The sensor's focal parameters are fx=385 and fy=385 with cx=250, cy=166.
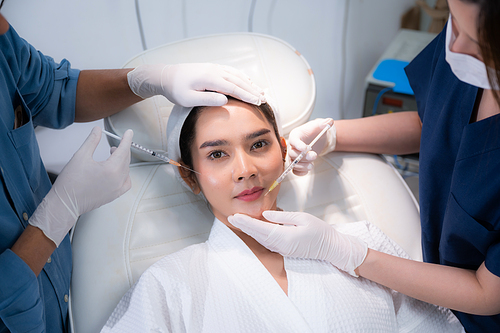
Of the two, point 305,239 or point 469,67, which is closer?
point 469,67

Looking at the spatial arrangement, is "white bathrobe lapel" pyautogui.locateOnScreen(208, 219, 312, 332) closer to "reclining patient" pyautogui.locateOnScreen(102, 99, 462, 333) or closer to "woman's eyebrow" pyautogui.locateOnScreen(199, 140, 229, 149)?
"reclining patient" pyautogui.locateOnScreen(102, 99, 462, 333)

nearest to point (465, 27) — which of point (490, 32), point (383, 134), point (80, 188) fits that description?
point (490, 32)

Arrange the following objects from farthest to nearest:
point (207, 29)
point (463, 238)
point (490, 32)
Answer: point (207, 29) < point (463, 238) < point (490, 32)

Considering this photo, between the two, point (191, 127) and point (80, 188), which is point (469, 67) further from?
point (80, 188)

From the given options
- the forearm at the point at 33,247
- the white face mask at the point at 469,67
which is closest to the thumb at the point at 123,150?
the forearm at the point at 33,247

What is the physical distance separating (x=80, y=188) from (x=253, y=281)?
578 mm

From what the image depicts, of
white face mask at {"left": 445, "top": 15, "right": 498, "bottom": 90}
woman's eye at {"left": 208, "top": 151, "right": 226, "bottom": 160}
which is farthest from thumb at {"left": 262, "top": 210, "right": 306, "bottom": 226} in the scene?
white face mask at {"left": 445, "top": 15, "right": 498, "bottom": 90}

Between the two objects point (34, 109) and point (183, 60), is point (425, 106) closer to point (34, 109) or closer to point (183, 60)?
point (183, 60)

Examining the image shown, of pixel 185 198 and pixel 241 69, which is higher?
pixel 241 69

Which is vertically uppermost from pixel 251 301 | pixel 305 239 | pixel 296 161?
pixel 296 161

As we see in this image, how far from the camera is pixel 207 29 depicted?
2.29 m

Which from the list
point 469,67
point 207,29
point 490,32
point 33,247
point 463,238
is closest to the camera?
point 490,32

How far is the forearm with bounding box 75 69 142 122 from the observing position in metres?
1.31

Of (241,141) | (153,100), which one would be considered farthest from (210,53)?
(241,141)
